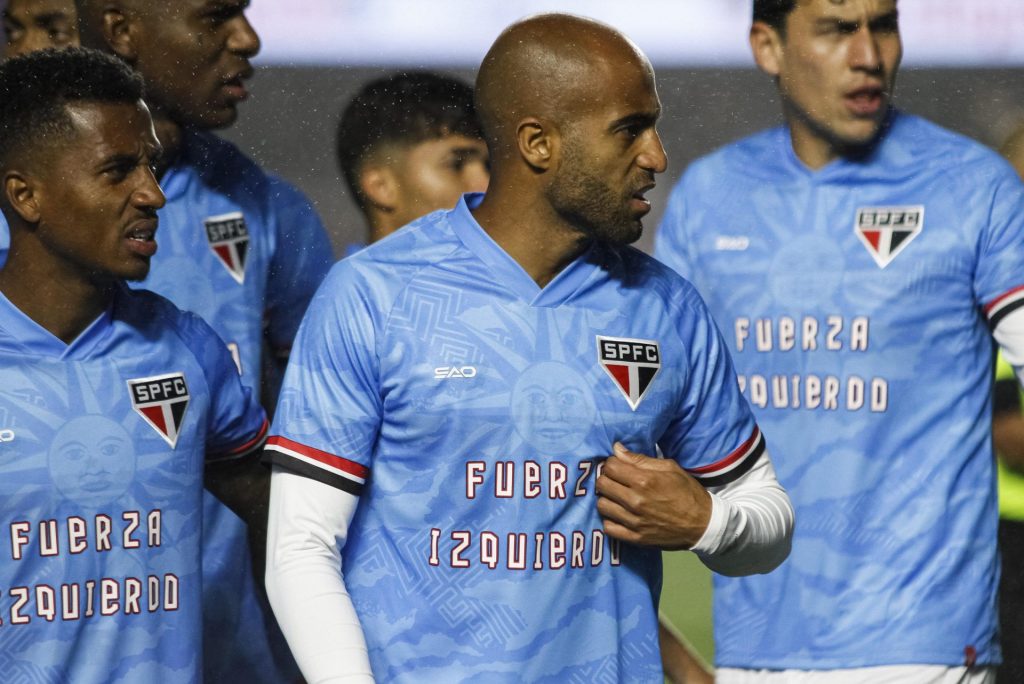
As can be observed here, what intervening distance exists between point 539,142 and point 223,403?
552mm

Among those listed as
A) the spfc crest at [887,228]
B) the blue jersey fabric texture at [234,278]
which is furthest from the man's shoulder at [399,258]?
the spfc crest at [887,228]

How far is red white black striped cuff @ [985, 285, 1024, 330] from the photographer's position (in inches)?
107

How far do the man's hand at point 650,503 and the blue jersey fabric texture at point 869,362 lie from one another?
0.76 metres

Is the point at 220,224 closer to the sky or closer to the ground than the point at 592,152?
closer to the ground

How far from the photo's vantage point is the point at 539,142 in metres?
2.12

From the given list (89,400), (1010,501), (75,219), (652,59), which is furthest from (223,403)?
(1010,501)

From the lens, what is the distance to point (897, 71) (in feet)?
9.52

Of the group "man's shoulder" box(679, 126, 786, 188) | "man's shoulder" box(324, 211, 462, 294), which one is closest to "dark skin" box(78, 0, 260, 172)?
"man's shoulder" box(324, 211, 462, 294)

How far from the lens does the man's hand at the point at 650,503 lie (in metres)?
2.09

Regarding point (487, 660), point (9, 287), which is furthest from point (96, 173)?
point (487, 660)

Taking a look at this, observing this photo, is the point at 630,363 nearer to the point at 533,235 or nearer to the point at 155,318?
the point at 533,235

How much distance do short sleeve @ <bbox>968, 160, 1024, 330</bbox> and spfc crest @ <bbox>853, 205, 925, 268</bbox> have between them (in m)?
0.09

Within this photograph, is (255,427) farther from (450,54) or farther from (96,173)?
(450,54)

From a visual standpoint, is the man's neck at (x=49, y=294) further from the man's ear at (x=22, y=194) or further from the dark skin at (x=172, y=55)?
the dark skin at (x=172, y=55)
